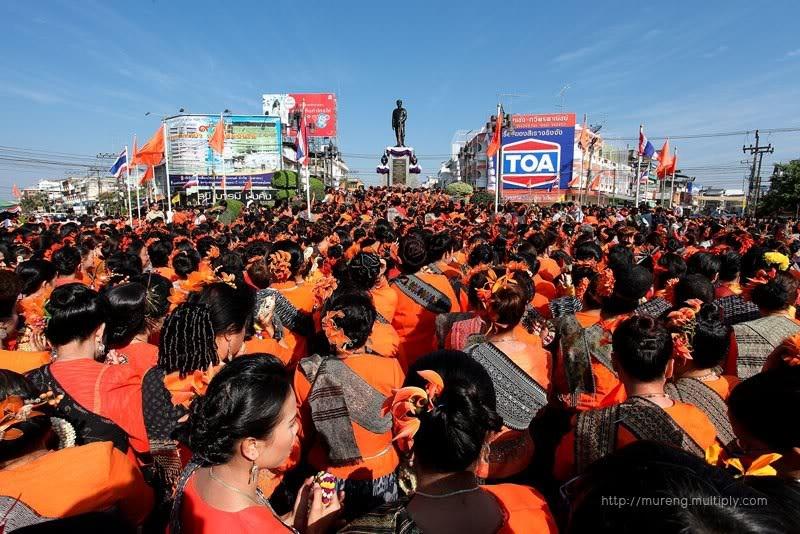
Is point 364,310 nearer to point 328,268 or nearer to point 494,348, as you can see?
point 494,348

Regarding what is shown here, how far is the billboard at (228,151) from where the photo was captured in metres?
40.3

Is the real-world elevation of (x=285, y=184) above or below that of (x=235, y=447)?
above

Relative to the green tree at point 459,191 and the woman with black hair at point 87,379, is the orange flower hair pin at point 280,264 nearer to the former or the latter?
the woman with black hair at point 87,379

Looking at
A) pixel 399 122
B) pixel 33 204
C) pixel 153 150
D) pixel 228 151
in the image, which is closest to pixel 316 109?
pixel 228 151

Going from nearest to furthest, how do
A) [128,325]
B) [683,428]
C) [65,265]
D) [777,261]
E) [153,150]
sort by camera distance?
1. [683,428]
2. [128,325]
3. [777,261]
4. [65,265]
5. [153,150]

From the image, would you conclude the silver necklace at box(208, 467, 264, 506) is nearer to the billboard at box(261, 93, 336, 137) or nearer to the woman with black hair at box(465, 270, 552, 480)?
the woman with black hair at box(465, 270, 552, 480)

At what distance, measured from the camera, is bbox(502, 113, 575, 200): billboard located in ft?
106

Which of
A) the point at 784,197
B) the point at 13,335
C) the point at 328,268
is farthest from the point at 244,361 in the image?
the point at 784,197

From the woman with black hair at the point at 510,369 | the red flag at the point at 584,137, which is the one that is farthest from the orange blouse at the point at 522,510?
the red flag at the point at 584,137

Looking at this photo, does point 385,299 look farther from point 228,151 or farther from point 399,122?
point 228,151

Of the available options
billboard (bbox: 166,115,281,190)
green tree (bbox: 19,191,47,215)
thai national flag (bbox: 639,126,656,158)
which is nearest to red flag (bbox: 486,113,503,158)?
thai national flag (bbox: 639,126,656,158)

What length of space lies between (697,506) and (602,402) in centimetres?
188

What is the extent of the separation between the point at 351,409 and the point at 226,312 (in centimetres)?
90

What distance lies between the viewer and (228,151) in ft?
134
